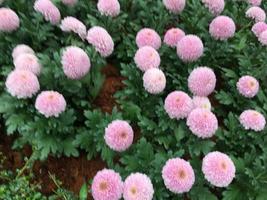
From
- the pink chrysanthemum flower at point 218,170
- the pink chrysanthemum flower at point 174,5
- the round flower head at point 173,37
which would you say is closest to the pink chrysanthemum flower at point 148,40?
the round flower head at point 173,37

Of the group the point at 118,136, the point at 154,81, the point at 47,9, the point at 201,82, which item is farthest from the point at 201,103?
the point at 47,9

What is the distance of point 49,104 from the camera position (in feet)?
7.96

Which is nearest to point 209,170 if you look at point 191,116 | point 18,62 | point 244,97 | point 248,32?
point 191,116

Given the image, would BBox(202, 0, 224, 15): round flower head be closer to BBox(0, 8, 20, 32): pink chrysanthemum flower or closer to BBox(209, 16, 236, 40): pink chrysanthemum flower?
BBox(209, 16, 236, 40): pink chrysanthemum flower

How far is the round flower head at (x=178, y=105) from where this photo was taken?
2.50 metres

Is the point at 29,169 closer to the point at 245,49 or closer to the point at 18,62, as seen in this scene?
the point at 18,62

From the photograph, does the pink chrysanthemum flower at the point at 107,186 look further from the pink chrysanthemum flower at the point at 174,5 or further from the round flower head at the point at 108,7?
the pink chrysanthemum flower at the point at 174,5

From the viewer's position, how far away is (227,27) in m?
2.99

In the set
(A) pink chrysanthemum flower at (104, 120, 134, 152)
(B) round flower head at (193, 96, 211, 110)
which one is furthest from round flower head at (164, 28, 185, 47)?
(A) pink chrysanthemum flower at (104, 120, 134, 152)

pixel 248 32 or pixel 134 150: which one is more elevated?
pixel 248 32

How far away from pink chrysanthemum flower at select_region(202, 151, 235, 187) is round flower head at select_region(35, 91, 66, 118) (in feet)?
2.62

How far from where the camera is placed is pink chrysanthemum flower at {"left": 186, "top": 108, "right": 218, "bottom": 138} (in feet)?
8.00

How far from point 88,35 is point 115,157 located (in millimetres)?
736

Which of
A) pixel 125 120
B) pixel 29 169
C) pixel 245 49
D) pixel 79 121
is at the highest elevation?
pixel 245 49
